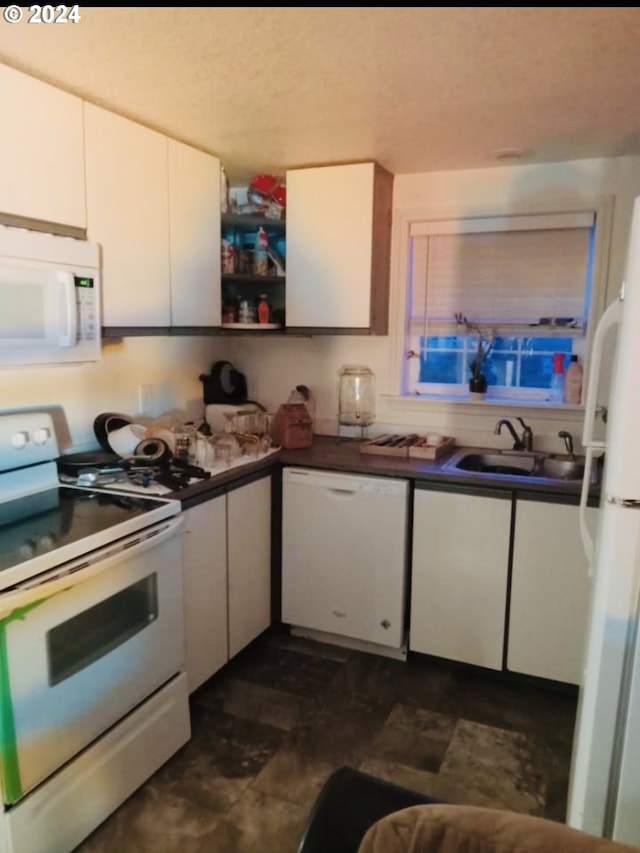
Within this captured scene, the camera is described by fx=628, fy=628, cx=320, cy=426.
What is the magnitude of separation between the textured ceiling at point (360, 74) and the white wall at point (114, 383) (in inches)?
37.0

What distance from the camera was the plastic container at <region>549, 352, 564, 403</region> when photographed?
2.92m

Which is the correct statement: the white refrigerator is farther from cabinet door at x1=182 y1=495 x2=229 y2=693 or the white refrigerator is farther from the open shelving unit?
the open shelving unit

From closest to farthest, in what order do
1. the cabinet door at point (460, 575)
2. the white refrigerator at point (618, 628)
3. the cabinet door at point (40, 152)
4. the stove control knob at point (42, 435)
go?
the white refrigerator at point (618, 628)
the cabinet door at point (40, 152)
the stove control knob at point (42, 435)
the cabinet door at point (460, 575)

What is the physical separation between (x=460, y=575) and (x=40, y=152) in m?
2.15

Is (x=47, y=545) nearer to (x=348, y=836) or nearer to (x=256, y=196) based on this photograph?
(x=348, y=836)

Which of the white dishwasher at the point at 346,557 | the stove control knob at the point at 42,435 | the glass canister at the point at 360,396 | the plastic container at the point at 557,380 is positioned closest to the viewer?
the stove control knob at the point at 42,435

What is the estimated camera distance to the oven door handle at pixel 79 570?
1.52 metres

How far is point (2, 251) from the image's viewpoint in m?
1.82

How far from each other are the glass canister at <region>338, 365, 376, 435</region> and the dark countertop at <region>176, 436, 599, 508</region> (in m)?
0.21

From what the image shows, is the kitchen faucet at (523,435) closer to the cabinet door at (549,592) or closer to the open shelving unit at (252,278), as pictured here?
the cabinet door at (549,592)

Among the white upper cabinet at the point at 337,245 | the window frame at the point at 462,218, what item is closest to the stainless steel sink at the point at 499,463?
the window frame at the point at 462,218

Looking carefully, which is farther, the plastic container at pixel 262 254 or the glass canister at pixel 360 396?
the glass canister at pixel 360 396

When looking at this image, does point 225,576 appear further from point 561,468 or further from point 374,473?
point 561,468

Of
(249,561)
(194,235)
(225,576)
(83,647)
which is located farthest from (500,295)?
(83,647)
